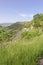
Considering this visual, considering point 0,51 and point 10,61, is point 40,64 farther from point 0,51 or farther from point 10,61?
point 0,51

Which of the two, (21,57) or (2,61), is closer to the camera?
(2,61)

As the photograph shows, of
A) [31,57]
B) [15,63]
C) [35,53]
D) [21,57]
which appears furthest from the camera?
[35,53]

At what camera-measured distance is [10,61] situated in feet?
18.9

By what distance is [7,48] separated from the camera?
682 cm

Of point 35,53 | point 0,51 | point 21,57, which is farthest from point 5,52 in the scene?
point 35,53

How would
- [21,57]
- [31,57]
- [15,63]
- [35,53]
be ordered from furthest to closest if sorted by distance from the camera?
[35,53] → [31,57] → [21,57] → [15,63]

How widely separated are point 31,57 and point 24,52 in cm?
32

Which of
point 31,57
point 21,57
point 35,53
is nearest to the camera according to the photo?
point 21,57

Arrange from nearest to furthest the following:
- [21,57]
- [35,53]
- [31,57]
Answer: [21,57] → [31,57] → [35,53]

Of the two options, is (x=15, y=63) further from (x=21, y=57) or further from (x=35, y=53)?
(x=35, y=53)

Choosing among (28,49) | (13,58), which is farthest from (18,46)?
(13,58)

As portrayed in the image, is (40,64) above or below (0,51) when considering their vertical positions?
below

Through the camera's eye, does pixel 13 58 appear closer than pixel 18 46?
Yes

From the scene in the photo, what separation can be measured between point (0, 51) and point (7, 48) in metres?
0.43
